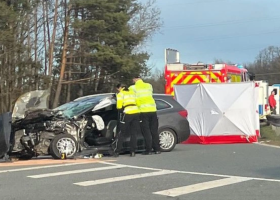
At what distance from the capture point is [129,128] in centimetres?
1178

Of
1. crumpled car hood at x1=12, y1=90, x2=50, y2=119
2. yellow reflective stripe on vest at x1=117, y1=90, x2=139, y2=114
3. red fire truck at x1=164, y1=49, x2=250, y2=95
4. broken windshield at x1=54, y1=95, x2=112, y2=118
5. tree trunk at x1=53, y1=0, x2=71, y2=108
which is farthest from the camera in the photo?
tree trunk at x1=53, y1=0, x2=71, y2=108

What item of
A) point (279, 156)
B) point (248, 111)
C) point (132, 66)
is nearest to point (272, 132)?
point (248, 111)

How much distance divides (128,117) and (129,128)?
0.28 metres

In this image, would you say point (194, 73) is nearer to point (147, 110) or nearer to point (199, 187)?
point (147, 110)

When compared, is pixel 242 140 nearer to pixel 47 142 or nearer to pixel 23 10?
pixel 47 142

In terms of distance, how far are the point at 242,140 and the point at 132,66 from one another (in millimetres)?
21163

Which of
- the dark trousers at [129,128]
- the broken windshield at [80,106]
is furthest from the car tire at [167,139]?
the broken windshield at [80,106]

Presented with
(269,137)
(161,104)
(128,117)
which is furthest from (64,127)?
(269,137)

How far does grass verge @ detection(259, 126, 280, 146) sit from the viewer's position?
15645 millimetres

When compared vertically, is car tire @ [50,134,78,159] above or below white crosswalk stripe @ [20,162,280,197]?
above

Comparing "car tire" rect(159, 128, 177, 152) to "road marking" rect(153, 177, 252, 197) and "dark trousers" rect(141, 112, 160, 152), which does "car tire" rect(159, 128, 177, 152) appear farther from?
"road marking" rect(153, 177, 252, 197)

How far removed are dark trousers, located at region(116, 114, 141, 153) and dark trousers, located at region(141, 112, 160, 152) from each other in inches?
5.6

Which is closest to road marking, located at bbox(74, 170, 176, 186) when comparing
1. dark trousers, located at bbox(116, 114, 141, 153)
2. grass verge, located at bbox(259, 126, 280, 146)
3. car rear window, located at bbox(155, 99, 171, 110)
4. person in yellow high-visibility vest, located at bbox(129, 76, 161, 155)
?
dark trousers, located at bbox(116, 114, 141, 153)

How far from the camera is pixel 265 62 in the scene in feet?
238
